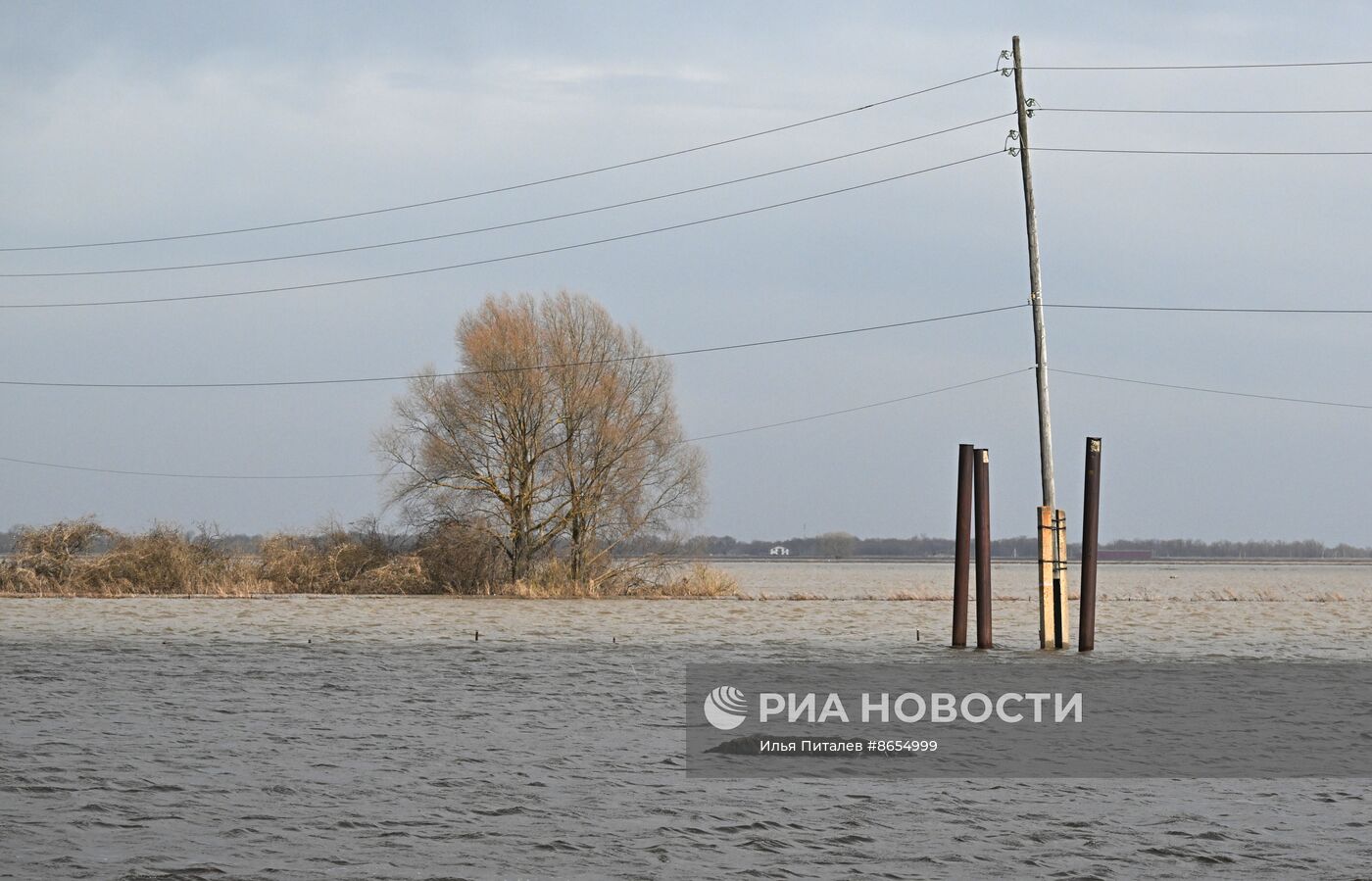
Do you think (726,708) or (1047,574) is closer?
(726,708)

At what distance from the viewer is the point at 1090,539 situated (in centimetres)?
2367

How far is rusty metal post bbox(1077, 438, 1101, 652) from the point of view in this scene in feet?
77.6

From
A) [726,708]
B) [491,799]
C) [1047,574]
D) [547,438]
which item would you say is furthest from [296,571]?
[491,799]

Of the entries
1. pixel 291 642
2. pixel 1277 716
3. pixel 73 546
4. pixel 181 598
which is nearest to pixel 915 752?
pixel 1277 716

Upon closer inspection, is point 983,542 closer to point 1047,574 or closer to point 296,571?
point 1047,574

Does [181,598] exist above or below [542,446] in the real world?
below

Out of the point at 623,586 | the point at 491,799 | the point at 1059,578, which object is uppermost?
the point at 1059,578

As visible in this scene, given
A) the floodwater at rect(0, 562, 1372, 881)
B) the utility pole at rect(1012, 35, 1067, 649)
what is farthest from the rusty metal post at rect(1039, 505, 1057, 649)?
the floodwater at rect(0, 562, 1372, 881)

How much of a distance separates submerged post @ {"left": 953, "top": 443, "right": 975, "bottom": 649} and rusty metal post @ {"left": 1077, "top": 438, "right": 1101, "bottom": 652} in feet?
6.22

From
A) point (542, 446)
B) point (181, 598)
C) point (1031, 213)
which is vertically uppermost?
point (1031, 213)

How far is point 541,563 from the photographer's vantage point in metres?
47.0

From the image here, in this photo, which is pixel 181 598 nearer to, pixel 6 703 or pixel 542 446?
pixel 542 446

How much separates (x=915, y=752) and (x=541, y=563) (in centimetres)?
3511

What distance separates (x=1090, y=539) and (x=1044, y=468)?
5.61 feet
